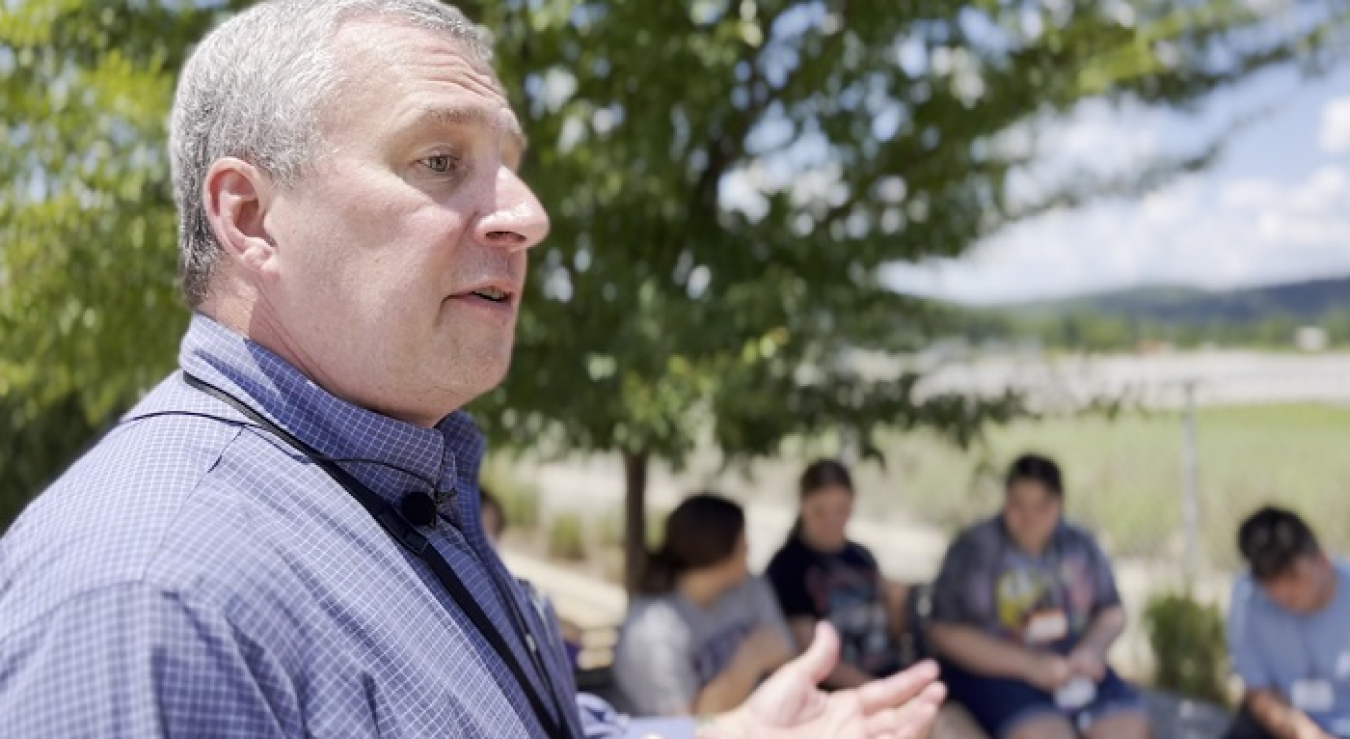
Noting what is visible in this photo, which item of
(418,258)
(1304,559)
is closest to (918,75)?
(1304,559)

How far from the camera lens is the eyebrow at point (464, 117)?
1249 millimetres

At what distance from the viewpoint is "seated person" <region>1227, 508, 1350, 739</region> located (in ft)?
13.3

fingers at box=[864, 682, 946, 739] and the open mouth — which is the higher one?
the open mouth

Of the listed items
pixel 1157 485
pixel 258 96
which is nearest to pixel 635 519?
pixel 258 96

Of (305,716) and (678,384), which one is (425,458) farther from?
(678,384)

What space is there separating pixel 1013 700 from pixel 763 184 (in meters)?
1.87

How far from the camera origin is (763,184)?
12.6 feet

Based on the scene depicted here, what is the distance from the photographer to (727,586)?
3.82m

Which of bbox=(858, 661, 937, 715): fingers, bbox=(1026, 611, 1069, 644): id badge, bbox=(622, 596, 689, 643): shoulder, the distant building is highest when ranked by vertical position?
the distant building

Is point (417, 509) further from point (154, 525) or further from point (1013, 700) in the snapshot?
point (1013, 700)

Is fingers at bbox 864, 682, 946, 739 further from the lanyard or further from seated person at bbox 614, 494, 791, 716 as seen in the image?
seated person at bbox 614, 494, 791, 716

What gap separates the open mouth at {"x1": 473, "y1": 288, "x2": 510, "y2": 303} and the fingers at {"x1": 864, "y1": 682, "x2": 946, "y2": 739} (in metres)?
0.79

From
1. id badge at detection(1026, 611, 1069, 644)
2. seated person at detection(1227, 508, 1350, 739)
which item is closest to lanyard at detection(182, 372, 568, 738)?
id badge at detection(1026, 611, 1069, 644)

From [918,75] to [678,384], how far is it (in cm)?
123
